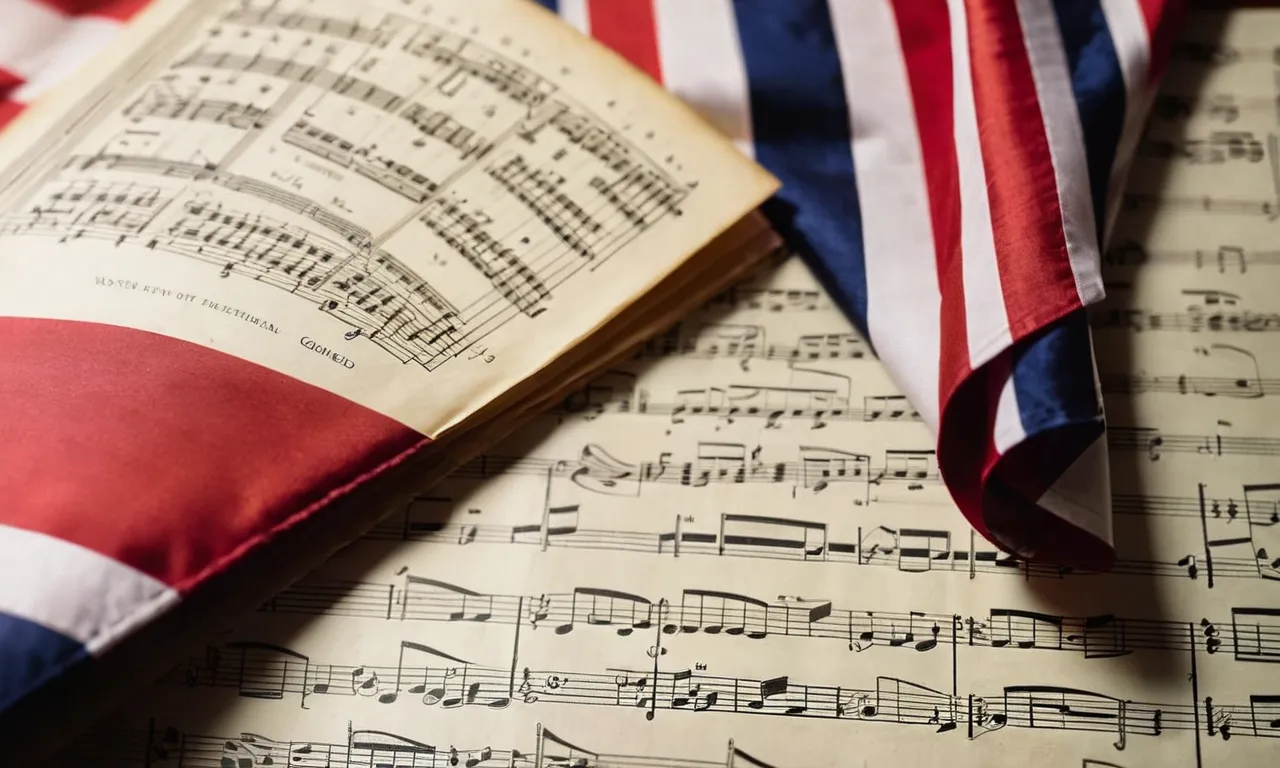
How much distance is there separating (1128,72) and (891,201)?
193 millimetres

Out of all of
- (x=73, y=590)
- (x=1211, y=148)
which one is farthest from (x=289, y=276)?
(x=1211, y=148)

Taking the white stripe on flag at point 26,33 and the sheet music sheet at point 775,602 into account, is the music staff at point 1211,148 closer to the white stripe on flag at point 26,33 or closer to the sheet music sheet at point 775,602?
the sheet music sheet at point 775,602

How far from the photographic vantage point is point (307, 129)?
2.48ft

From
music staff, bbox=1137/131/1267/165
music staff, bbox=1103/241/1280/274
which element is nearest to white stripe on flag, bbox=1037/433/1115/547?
music staff, bbox=1103/241/1280/274

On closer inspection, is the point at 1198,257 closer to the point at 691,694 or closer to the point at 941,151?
the point at 941,151

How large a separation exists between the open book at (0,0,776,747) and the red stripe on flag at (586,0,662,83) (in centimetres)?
5

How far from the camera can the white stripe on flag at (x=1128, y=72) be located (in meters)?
0.75

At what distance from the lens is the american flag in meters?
0.57

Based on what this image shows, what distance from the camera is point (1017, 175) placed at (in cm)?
66

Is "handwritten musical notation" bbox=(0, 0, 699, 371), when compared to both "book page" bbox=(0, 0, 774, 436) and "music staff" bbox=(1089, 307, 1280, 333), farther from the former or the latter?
"music staff" bbox=(1089, 307, 1280, 333)

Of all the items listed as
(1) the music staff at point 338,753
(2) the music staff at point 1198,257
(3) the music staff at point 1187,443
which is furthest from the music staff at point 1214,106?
(1) the music staff at point 338,753

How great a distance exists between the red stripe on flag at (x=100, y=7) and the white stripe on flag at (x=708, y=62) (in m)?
0.43

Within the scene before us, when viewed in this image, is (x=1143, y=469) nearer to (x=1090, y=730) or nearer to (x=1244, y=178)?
(x=1090, y=730)

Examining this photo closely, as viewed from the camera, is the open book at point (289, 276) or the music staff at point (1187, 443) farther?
the music staff at point (1187, 443)
